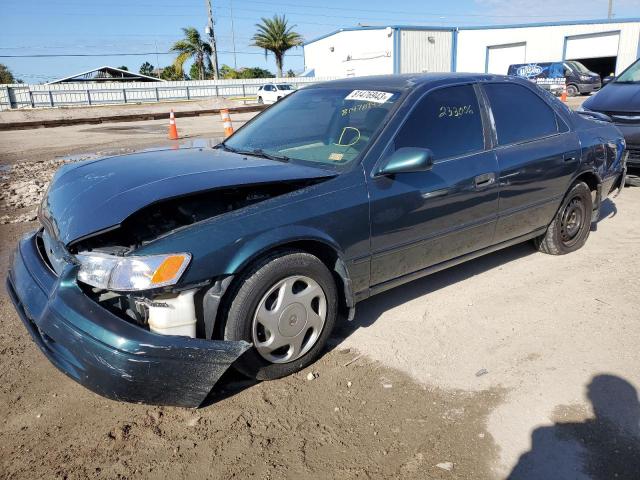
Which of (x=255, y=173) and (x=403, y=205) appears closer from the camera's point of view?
(x=255, y=173)

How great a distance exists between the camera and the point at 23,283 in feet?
9.66

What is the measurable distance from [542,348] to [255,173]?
2.08 m

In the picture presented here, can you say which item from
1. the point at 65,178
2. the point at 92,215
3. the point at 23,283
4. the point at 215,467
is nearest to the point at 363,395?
the point at 215,467

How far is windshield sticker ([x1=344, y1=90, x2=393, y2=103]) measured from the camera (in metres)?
3.58

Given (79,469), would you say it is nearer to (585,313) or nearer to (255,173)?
(255,173)

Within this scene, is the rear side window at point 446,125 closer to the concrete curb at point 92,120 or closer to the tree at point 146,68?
the concrete curb at point 92,120

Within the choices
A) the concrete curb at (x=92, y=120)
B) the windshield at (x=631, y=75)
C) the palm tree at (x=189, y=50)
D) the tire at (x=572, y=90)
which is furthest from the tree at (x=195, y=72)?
the windshield at (x=631, y=75)

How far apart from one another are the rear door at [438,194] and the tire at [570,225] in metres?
1.05

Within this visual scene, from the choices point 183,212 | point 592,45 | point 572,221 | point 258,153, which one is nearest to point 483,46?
point 592,45

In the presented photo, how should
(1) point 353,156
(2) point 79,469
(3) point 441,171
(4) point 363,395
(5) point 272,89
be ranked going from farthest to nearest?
(5) point 272,89 → (3) point 441,171 → (1) point 353,156 → (4) point 363,395 → (2) point 79,469

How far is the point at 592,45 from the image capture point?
3859 cm

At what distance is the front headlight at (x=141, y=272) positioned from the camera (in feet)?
7.97

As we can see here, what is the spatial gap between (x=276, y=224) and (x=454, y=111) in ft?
5.72

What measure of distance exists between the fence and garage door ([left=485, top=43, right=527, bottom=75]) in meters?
15.0
